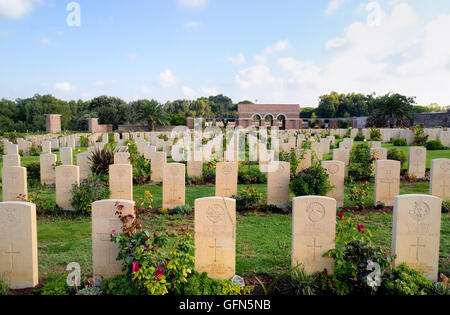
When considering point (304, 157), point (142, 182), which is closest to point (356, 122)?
point (304, 157)

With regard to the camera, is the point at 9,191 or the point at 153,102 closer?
the point at 9,191

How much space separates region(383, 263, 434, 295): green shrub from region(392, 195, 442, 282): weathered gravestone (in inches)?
13.8

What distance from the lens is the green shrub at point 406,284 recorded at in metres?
3.59

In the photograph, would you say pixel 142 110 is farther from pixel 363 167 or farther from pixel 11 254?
pixel 11 254

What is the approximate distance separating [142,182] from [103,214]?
640 centimetres

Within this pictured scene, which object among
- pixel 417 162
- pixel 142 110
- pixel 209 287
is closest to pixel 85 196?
pixel 209 287

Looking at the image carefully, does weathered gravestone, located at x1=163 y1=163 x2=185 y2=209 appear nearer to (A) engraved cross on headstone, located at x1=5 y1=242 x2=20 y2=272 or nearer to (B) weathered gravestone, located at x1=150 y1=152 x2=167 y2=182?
(B) weathered gravestone, located at x1=150 y1=152 x2=167 y2=182

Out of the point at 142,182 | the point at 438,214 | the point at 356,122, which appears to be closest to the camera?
the point at 438,214

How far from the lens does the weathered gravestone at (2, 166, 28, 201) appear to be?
751 centimetres

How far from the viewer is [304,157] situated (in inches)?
426

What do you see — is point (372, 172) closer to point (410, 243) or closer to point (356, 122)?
point (410, 243)

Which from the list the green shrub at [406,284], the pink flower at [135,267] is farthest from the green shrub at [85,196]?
the green shrub at [406,284]

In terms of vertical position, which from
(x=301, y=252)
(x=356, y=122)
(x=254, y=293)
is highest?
(x=356, y=122)

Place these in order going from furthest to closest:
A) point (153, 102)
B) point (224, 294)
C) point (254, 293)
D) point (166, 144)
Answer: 1. point (153, 102)
2. point (166, 144)
3. point (254, 293)
4. point (224, 294)
